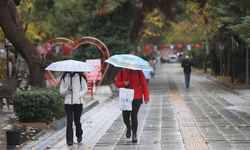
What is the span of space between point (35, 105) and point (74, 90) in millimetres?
2811

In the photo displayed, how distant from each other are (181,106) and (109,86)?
13.0 metres

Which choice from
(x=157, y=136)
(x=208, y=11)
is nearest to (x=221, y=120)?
(x=157, y=136)

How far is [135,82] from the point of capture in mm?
12125

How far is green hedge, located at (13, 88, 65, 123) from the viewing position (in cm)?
1434

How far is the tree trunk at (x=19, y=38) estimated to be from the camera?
1547 cm

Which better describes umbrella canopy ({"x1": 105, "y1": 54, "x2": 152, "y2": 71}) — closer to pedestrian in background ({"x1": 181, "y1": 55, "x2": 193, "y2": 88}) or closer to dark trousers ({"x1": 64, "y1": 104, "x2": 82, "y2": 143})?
dark trousers ({"x1": 64, "y1": 104, "x2": 82, "y2": 143})

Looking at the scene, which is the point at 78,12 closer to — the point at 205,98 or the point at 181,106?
the point at 205,98

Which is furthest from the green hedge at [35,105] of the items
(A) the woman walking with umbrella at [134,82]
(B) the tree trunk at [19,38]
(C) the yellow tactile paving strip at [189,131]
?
(C) the yellow tactile paving strip at [189,131]

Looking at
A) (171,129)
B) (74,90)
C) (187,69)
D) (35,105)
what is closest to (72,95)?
(74,90)

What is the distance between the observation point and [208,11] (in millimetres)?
33281

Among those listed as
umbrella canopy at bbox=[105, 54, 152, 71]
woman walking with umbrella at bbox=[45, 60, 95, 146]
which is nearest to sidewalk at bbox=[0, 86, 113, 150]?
woman walking with umbrella at bbox=[45, 60, 95, 146]

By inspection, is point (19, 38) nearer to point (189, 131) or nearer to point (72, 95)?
point (72, 95)

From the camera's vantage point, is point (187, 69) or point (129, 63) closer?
point (129, 63)

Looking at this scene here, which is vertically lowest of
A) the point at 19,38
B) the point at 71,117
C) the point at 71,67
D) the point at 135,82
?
the point at 71,117
